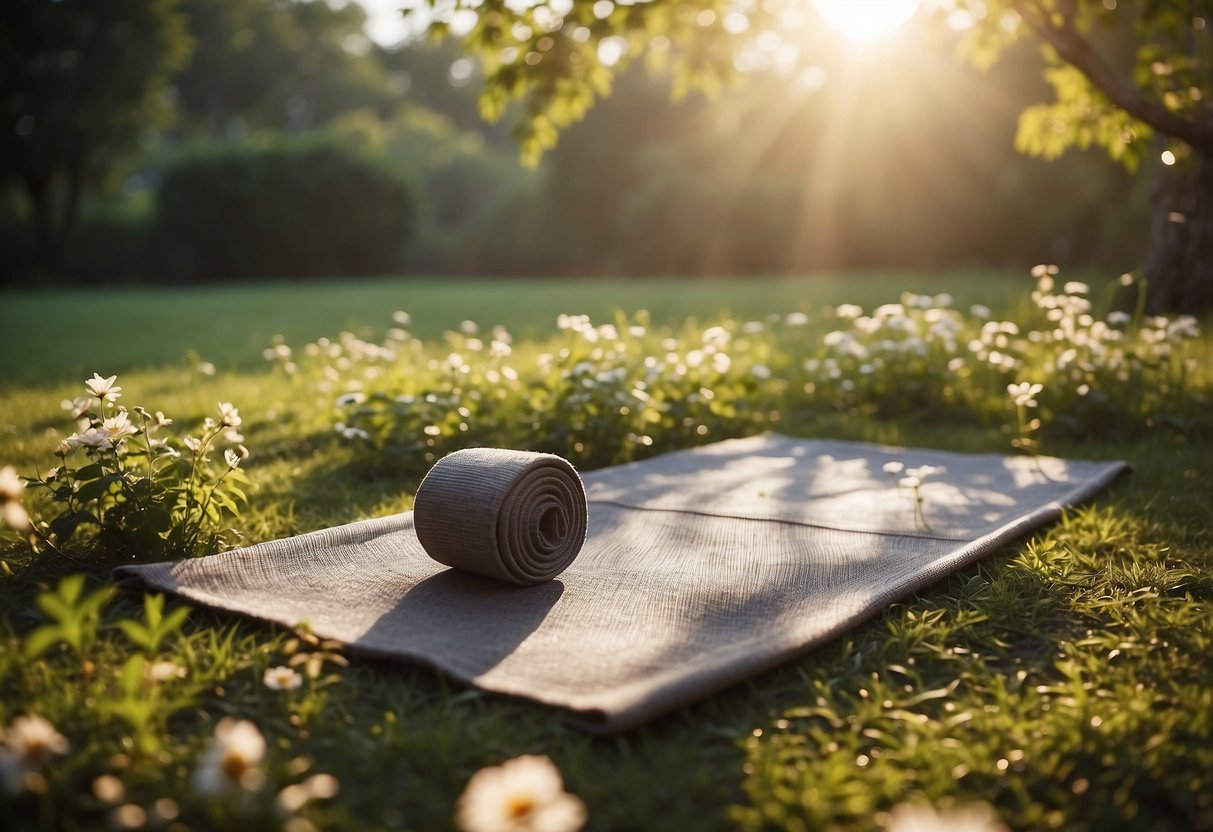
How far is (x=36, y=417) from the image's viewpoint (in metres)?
5.69

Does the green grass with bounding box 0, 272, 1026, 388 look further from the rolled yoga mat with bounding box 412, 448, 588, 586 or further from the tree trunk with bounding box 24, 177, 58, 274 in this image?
the tree trunk with bounding box 24, 177, 58, 274

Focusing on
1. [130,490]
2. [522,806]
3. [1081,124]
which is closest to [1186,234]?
[1081,124]

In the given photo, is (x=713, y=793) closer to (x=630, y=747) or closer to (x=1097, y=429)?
(x=630, y=747)

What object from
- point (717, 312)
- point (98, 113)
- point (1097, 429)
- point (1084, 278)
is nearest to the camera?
point (1097, 429)

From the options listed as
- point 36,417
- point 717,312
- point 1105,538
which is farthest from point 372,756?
point 717,312

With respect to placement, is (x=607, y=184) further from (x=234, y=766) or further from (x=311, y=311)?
(x=234, y=766)

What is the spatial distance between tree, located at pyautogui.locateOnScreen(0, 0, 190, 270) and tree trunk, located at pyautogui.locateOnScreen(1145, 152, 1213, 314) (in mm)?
24146

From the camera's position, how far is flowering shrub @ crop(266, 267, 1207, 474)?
14.7ft

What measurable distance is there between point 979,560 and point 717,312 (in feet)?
26.1

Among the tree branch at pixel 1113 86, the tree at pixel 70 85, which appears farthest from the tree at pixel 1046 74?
the tree at pixel 70 85

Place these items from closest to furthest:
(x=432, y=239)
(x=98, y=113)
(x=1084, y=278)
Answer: (x=1084, y=278)
(x=98, y=113)
(x=432, y=239)

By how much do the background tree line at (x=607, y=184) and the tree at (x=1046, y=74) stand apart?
6.00 metres

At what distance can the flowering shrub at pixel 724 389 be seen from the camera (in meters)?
4.48

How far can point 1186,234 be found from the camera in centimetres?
729
